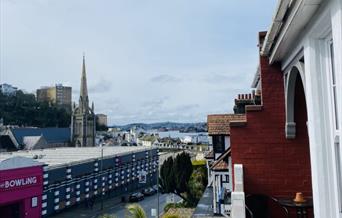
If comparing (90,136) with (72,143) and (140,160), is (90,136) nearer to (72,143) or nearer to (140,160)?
(72,143)

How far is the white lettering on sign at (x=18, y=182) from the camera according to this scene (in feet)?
66.8

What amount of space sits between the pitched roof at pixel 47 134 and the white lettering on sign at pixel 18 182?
39.7 metres

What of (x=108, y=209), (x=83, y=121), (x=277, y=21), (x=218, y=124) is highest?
(x=83, y=121)

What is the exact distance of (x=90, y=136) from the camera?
66312mm

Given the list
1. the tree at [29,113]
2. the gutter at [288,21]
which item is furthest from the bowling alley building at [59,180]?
the tree at [29,113]

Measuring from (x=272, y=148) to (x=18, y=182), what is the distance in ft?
62.7

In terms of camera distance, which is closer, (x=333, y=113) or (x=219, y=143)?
(x=333, y=113)

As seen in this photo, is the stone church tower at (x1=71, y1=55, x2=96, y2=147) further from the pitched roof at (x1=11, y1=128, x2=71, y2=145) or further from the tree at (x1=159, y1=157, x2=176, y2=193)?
the tree at (x1=159, y1=157, x2=176, y2=193)

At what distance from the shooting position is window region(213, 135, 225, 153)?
13750mm

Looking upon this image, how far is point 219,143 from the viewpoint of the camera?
1402 cm


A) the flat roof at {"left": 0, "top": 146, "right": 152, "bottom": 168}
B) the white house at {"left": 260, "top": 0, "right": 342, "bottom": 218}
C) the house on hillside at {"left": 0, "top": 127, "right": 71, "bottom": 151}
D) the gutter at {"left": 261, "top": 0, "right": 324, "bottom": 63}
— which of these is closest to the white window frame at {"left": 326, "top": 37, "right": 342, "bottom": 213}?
the white house at {"left": 260, "top": 0, "right": 342, "bottom": 218}

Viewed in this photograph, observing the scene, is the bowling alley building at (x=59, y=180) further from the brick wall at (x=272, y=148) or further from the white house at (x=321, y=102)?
the white house at (x=321, y=102)

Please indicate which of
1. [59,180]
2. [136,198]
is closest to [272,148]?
[59,180]

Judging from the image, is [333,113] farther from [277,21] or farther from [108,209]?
[108,209]
